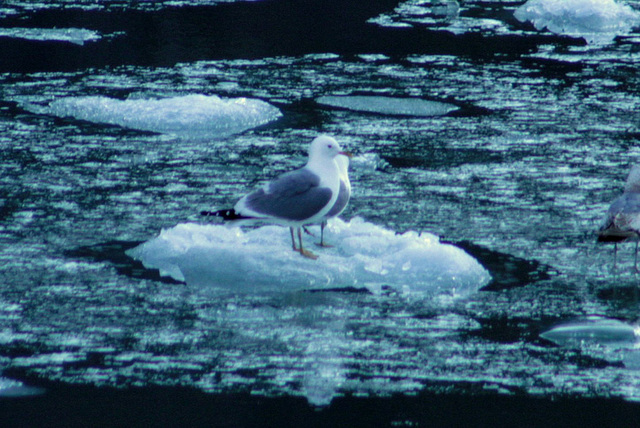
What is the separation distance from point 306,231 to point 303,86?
351 cm

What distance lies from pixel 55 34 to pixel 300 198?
638 cm

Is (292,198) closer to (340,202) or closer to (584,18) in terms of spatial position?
(340,202)

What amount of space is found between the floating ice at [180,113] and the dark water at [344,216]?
153mm

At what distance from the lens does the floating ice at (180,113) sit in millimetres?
7234

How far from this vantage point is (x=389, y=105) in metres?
7.79

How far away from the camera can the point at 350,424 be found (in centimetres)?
332

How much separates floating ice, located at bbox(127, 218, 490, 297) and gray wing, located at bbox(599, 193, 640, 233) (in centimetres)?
58

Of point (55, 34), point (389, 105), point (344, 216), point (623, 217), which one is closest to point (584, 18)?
point (389, 105)

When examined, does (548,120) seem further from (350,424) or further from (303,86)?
(350,424)

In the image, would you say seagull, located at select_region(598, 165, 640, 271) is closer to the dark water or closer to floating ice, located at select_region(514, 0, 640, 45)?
the dark water

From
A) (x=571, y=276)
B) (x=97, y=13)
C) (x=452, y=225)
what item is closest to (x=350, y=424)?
(x=571, y=276)

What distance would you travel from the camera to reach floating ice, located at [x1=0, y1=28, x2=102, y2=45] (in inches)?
398

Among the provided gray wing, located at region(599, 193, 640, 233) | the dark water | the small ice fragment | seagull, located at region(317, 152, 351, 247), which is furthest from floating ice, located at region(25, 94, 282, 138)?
gray wing, located at region(599, 193, 640, 233)

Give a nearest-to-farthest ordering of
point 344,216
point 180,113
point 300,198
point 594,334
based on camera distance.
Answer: point 594,334 < point 300,198 < point 344,216 < point 180,113
